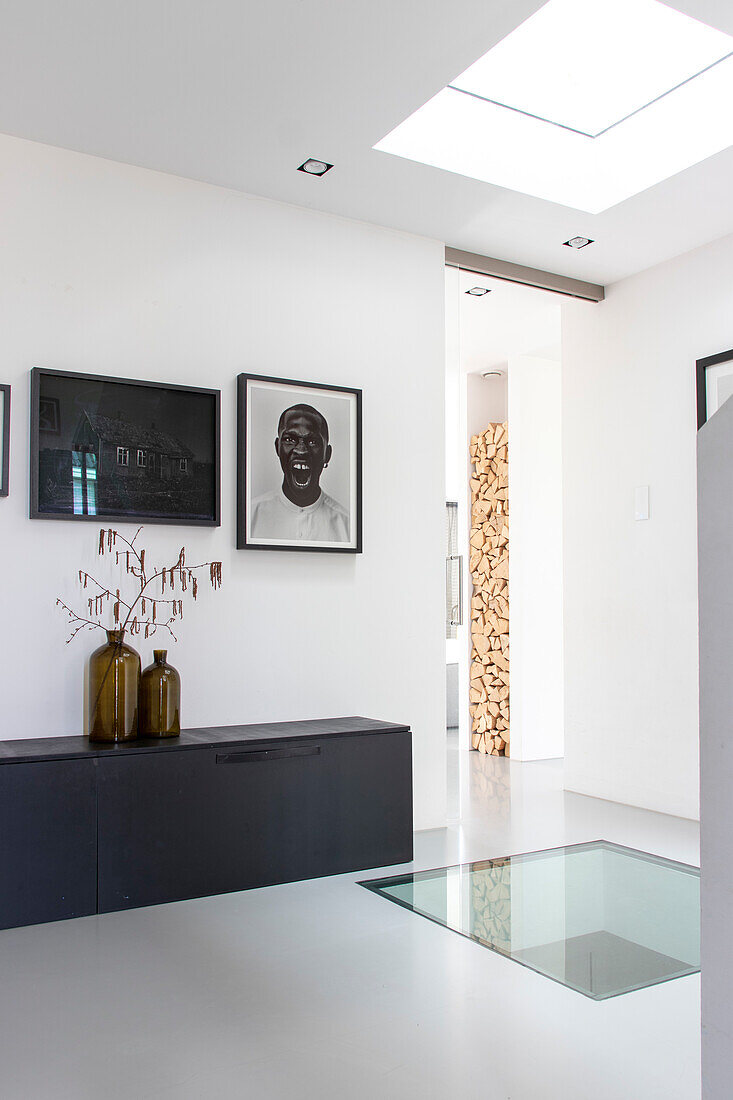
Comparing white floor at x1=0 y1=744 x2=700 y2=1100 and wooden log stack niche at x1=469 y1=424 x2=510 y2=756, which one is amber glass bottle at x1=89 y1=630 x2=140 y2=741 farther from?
wooden log stack niche at x1=469 y1=424 x2=510 y2=756

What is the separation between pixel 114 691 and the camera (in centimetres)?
282

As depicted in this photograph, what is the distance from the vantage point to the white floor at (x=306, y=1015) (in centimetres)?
166

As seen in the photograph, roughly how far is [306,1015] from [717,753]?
52.0 inches

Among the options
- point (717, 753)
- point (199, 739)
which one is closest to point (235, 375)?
point (199, 739)

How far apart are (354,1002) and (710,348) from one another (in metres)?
3.15

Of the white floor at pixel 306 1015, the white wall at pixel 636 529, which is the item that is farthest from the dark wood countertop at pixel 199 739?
the white wall at pixel 636 529

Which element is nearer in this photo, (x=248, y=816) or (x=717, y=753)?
(x=717, y=753)

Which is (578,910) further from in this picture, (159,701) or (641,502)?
(641,502)

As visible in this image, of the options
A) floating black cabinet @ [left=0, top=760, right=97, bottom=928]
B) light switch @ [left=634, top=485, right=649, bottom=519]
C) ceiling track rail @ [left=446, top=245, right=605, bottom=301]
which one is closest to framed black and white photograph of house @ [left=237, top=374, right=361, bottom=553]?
ceiling track rail @ [left=446, top=245, right=605, bottom=301]

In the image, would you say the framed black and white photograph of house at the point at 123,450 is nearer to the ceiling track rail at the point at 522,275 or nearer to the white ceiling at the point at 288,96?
the white ceiling at the point at 288,96

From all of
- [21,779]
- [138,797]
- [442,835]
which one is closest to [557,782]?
[442,835]

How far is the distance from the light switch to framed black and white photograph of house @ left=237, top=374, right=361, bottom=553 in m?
1.52

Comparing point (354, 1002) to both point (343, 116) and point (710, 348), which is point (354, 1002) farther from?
point (710, 348)

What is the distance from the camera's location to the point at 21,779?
2506 millimetres
